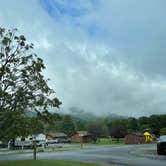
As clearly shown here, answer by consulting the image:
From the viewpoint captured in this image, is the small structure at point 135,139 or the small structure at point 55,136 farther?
the small structure at point 55,136

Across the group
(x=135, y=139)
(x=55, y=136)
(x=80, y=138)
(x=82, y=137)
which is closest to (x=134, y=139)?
(x=135, y=139)

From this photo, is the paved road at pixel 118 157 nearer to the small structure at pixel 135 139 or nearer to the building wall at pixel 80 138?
the small structure at pixel 135 139

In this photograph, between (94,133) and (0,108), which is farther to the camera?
(94,133)

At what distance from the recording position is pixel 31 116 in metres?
21.8

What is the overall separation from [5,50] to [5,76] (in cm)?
163

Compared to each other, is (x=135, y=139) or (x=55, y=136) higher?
(x=55, y=136)

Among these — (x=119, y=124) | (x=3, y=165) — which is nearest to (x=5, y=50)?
(x=3, y=165)

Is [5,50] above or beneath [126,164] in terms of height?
above

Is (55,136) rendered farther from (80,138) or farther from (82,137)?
(80,138)

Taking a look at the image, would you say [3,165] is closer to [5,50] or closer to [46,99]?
[46,99]

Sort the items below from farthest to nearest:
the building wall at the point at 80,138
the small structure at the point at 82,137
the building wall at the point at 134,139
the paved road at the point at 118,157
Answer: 1. the small structure at the point at 82,137
2. the building wall at the point at 80,138
3. the building wall at the point at 134,139
4. the paved road at the point at 118,157

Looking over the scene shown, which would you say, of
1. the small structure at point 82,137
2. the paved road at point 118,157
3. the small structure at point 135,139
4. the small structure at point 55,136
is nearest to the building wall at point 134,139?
the small structure at point 135,139

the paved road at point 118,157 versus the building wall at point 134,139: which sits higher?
the building wall at point 134,139

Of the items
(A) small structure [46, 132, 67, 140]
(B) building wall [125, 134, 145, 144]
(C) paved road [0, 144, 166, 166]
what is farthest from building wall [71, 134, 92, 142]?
(C) paved road [0, 144, 166, 166]
